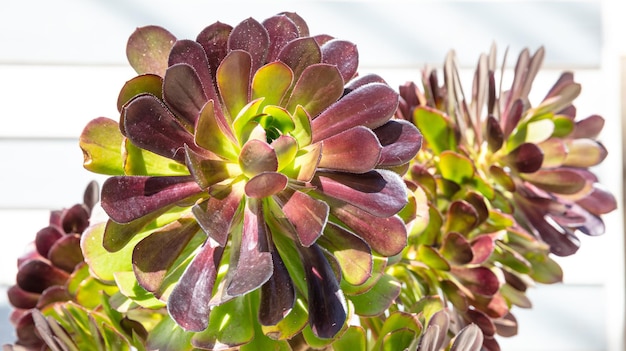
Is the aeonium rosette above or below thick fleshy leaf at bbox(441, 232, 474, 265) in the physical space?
above

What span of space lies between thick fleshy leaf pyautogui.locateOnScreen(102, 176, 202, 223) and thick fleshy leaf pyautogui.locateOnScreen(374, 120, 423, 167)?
8cm

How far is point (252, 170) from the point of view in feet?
0.91

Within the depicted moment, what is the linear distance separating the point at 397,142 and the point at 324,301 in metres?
0.08

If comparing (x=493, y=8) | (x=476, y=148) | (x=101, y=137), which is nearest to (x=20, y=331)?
(x=101, y=137)

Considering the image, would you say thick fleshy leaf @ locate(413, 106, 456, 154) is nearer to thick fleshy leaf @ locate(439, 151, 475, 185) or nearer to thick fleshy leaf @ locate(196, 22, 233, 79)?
thick fleshy leaf @ locate(439, 151, 475, 185)

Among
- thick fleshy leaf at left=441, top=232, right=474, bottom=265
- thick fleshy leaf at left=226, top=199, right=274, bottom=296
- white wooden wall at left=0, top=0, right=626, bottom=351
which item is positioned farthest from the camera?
white wooden wall at left=0, top=0, right=626, bottom=351

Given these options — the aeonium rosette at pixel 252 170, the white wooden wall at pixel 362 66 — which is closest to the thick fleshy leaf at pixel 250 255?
the aeonium rosette at pixel 252 170

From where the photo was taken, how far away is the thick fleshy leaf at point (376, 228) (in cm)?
29

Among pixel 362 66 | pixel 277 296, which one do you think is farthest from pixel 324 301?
pixel 362 66

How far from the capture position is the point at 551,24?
2.81 feet

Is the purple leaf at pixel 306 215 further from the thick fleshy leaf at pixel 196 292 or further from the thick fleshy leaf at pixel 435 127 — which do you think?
the thick fleshy leaf at pixel 435 127

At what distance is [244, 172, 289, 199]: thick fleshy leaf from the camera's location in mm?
260

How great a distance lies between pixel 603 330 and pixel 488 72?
1.81 feet

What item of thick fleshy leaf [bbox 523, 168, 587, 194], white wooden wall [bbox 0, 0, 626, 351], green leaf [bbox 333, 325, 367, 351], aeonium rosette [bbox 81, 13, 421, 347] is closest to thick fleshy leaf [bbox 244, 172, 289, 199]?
aeonium rosette [bbox 81, 13, 421, 347]
